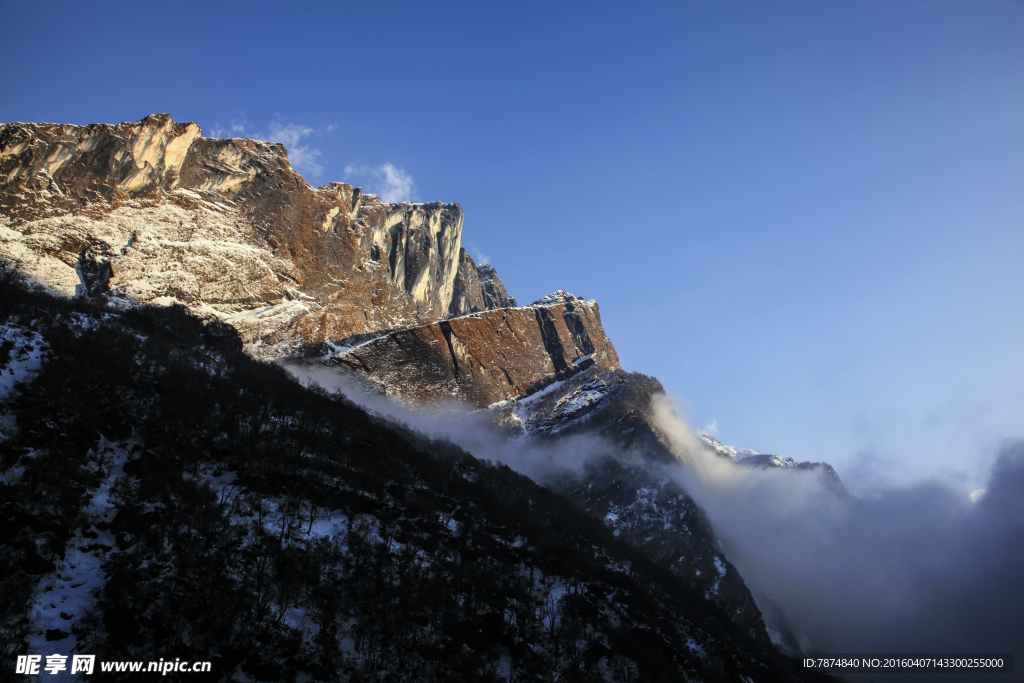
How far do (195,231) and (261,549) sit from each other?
124 m

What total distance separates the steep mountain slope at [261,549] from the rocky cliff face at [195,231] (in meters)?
53.3

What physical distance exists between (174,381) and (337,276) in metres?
105

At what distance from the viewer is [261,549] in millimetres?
46531

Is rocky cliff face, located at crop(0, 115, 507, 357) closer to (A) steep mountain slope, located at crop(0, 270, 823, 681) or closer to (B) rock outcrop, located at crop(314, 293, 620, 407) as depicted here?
(B) rock outcrop, located at crop(314, 293, 620, 407)

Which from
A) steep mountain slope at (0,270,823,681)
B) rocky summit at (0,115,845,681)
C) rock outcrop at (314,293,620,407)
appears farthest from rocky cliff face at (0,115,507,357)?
steep mountain slope at (0,270,823,681)

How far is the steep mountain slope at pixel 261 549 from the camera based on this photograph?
3756 cm

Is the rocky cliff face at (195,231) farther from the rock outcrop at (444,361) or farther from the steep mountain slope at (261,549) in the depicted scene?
the steep mountain slope at (261,549)

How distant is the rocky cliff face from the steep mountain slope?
5328cm

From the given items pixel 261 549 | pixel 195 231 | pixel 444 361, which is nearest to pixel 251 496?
pixel 261 549

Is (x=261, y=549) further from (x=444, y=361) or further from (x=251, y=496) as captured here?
(x=444, y=361)

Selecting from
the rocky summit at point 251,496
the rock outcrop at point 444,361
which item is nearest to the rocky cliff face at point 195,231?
the rocky summit at point 251,496

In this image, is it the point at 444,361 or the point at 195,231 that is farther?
the point at 444,361

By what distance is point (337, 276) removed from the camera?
16988 centimetres

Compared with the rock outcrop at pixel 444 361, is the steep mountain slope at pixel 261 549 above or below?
below
